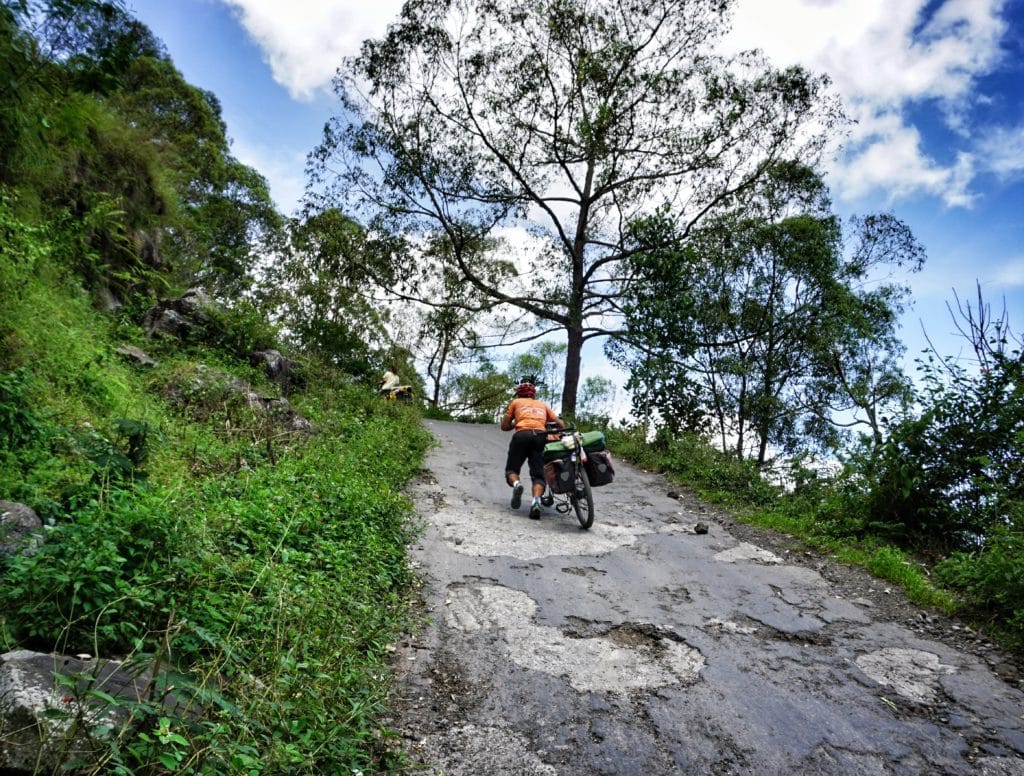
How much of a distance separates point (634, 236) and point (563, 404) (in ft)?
18.3

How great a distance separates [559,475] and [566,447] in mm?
375

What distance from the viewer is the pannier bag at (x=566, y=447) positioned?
26.4 ft

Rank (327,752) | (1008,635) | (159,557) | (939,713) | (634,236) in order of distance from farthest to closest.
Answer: (634,236)
(1008,635)
(939,713)
(159,557)
(327,752)

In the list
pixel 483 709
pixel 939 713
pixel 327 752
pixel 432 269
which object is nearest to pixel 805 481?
pixel 939 713

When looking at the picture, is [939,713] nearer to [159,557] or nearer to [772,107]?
[159,557]

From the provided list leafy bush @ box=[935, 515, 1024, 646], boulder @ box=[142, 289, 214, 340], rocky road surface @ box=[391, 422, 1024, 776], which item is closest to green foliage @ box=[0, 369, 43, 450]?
rocky road surface @ box=[391, 422, 1024, 776]

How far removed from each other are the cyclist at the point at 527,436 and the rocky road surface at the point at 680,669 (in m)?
1.34

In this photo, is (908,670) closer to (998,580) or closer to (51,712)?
(998,580)

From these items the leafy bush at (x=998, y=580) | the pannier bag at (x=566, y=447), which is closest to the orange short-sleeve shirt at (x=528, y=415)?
the pannier bag at (x=566, y=447)

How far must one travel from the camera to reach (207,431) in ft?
26.2

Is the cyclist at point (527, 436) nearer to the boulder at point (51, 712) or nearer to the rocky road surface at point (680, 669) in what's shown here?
the rocky road surface at point (680, 669)

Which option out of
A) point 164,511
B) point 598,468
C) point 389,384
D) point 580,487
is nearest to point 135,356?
point 164,511

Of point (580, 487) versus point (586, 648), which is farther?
point (580, 487)

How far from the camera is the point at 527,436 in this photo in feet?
28.7
